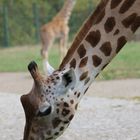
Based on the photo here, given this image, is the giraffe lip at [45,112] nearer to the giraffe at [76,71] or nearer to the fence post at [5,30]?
the giraffe at [76,71]

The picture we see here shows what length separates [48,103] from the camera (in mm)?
4125

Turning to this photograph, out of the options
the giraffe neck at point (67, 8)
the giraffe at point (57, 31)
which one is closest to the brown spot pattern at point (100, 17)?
the giraffe neck at point (67, 8)

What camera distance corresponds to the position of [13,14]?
31.5 meters

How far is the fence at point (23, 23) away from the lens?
3039 cm

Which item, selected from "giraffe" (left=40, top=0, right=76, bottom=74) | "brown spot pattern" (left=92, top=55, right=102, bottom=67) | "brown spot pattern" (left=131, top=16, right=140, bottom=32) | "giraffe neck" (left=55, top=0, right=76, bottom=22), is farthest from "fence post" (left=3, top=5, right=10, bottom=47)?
"brown spot pattern" (left=92, top=55, right=102, bottom=67)

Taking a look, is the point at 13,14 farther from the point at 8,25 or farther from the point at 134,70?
the point at 134,70

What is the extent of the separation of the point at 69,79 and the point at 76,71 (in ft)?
0.53

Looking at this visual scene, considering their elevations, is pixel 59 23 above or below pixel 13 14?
above

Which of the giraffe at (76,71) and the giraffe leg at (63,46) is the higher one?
the giraffe at (76,71)

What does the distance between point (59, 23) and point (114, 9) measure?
14019mm

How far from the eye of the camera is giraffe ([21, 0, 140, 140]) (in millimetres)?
4113

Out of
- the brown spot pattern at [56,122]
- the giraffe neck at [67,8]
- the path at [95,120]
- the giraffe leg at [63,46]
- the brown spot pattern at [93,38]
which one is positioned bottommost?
the giraffe leg at [63,46]

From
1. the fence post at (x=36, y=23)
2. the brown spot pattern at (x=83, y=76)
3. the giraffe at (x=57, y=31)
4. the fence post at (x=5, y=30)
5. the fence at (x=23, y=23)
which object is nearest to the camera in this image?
the brown spot pattern at (x=83, y=76)

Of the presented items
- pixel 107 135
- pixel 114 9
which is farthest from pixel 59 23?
pixel 114 9
